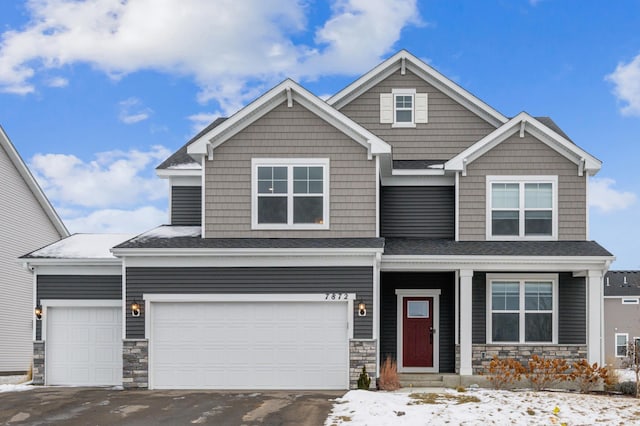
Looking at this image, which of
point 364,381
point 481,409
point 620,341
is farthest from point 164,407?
point 620,341

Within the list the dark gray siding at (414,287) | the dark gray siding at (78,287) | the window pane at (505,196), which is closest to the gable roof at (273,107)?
the window pane at (505,196)

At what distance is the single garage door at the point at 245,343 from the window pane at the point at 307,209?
6.62ft

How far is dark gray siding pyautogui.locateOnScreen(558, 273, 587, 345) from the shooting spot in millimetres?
19906

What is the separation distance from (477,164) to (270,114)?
5.51 m

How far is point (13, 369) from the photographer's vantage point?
29.1 meters

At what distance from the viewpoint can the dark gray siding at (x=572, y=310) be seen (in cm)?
1991

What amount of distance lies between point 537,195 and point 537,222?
69 cm

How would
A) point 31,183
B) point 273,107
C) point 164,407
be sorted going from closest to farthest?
point 164,407 < point 273,107 < point 31,183

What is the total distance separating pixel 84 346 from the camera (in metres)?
19.9

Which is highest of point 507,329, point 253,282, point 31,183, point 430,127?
point 430,127

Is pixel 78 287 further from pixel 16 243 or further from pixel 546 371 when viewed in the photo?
pixel 546 371

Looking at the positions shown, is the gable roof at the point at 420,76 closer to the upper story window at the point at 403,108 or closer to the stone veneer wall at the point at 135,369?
the upper story window at the point at 403,108

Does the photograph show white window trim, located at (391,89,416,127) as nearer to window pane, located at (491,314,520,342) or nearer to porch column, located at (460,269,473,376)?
porch column, located at (460,269,473,376)

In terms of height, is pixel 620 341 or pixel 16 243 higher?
pixel 16 243
